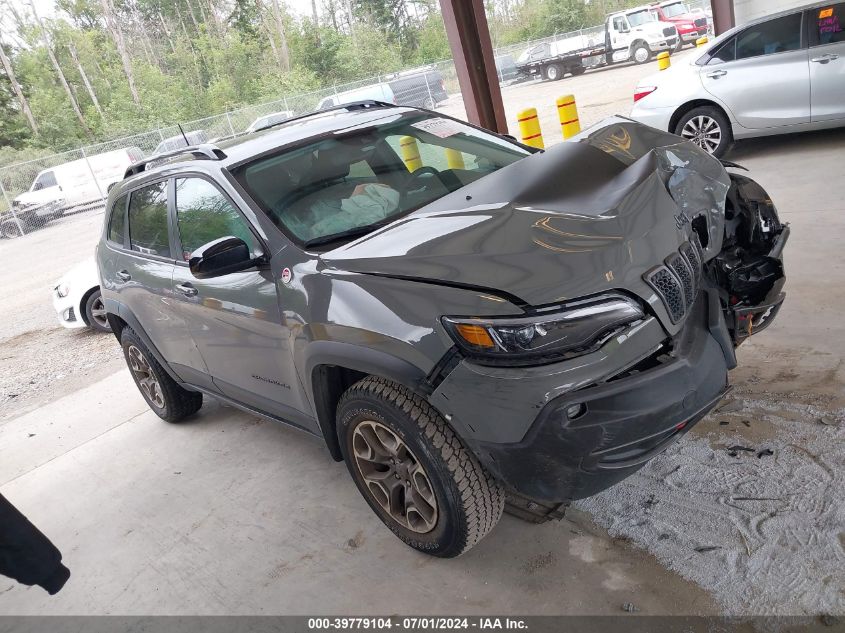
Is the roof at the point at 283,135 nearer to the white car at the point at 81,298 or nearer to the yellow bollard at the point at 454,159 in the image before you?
the yellow bollard at the point at 454,159

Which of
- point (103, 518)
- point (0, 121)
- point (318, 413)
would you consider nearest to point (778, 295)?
point (318, 413)

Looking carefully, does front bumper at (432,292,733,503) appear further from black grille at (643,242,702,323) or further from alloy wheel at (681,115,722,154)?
alloy wheel at (681,115,722,154)

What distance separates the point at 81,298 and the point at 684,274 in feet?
23.3

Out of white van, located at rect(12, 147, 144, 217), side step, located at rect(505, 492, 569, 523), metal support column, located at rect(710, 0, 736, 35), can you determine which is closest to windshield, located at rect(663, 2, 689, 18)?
metal support column, located at rect(710, 0, 736, 35)

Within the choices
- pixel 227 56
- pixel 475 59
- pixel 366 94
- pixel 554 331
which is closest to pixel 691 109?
pixel 475 59

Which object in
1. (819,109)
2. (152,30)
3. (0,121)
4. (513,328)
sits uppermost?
(152,30)

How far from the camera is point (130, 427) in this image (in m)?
4.75

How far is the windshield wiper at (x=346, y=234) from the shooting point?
2.69 m

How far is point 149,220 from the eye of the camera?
12.3ft

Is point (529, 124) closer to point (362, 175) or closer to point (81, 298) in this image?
point (362, 175)

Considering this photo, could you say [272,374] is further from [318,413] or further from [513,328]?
[513,328]

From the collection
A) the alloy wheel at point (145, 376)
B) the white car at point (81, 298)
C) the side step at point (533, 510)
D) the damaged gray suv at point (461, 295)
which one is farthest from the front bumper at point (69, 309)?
the side step at point (533, 510)

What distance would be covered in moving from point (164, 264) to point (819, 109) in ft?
20.5

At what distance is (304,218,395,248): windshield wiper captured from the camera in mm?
2689
